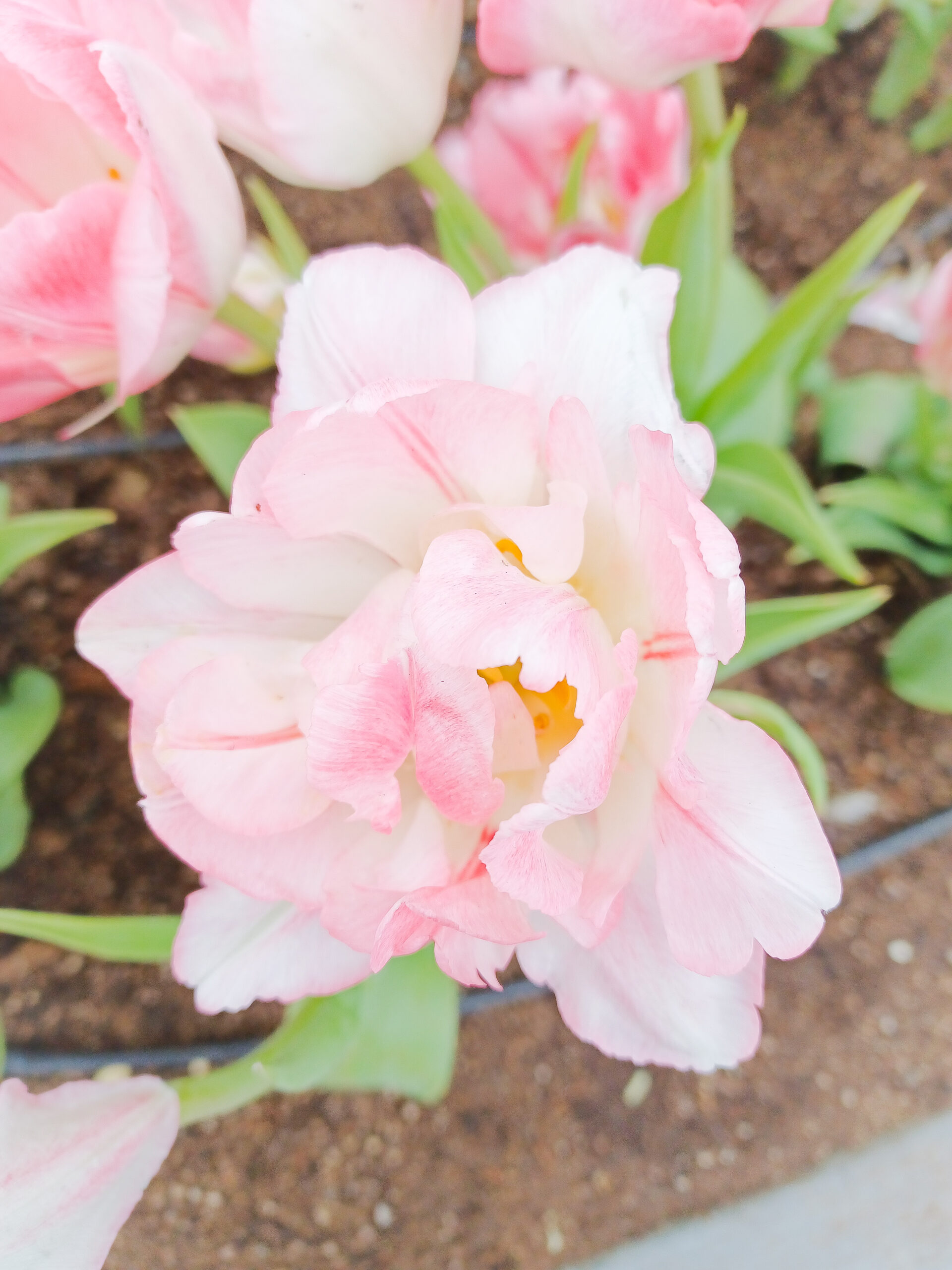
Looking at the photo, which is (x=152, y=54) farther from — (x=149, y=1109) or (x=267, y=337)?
(x=149, y=1109)

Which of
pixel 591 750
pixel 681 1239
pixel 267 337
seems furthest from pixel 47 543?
pixel 681 1239

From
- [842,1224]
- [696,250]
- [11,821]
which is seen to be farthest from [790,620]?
[842,1224]

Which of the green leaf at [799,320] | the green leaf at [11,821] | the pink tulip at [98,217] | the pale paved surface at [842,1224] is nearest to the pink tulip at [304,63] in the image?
the pink tulip at [98,217]

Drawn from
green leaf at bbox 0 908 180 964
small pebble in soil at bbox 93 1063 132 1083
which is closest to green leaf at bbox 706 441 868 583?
green leaf at bbox 0 908 180 964

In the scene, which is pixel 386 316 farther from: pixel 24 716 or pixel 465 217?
pixel 24 716

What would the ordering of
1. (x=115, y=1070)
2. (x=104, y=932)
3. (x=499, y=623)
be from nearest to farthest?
(x=499, y=623), (x=104, y=932), (x=115, y=1070)

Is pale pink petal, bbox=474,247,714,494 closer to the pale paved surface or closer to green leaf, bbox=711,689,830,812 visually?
green leaf, bbox=711,689,830,812
